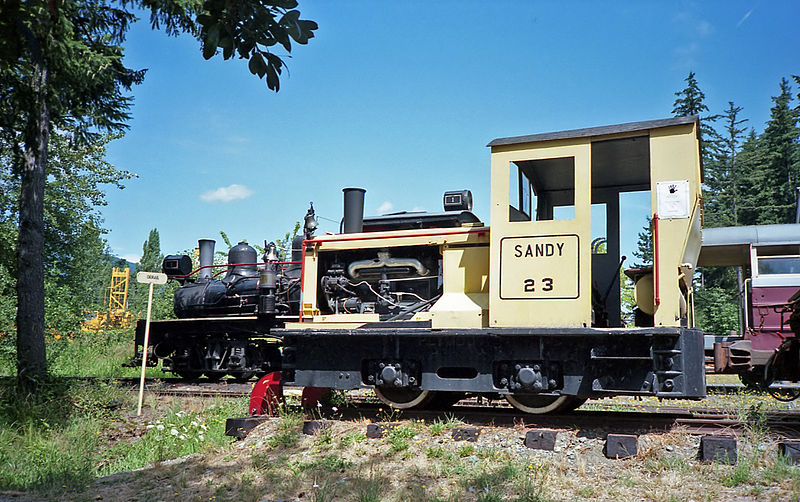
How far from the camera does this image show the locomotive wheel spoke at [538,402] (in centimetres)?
677

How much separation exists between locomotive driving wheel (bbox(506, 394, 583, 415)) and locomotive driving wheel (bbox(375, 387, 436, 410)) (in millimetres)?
966

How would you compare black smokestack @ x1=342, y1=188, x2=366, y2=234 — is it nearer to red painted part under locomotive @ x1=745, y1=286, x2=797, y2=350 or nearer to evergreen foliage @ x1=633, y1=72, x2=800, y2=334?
red painted part under locomotive @ x1=745, y1=286, x2=797, y2=350

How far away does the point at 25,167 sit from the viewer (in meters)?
9.80

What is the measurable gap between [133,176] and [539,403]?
24.1 metres

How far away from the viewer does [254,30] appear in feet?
12.0

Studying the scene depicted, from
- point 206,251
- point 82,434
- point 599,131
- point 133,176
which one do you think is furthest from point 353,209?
point 133,176

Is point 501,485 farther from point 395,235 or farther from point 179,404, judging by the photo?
point 179,404

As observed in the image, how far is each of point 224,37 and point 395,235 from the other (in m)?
4.44

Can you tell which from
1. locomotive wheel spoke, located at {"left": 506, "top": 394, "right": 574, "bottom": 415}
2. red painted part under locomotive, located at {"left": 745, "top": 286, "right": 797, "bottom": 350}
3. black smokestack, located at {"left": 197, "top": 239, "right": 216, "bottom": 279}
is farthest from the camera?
black smokestack, located at {"left": 197, "top": 239, "right": 216, "bottom": 279}

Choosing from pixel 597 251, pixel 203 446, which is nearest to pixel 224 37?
pixel 203 446

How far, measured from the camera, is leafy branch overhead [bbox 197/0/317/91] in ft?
11.4

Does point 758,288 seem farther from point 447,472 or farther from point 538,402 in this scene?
point 447,472

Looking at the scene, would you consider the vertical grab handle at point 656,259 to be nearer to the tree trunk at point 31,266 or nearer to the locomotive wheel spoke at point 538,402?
the locomotive wheel spoke at point 538,402

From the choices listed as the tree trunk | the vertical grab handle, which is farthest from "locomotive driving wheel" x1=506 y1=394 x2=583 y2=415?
the tree trunk
